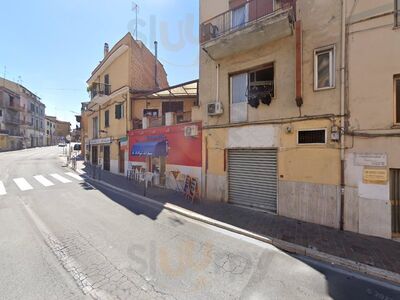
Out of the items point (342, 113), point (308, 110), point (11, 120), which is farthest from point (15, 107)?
point (342, 113)

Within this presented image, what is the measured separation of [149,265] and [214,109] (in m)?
6.76

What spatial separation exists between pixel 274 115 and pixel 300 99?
40.8 inches

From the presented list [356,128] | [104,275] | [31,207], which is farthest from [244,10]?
[31,207]

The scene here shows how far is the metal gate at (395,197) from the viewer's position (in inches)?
237

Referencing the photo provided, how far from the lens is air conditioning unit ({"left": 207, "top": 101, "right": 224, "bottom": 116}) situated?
955 cm

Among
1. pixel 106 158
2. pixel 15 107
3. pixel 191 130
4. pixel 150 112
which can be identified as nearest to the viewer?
pixel 191 130

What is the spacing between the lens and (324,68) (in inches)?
283

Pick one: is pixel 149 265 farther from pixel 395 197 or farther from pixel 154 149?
pixel 154 149

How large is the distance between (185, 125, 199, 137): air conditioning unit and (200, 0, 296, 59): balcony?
323 centimetres

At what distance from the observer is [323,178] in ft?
22.9

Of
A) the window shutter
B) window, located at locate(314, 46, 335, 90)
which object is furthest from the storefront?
window, located at locate(314, 46, 335, 90)

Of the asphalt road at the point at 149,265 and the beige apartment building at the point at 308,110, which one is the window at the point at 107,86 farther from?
the asphalt road at the point at 149,265

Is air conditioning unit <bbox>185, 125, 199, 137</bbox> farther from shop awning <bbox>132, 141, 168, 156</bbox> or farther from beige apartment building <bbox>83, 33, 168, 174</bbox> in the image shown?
beige apartment building <bbox>83, 33, 168, 174</bbox>

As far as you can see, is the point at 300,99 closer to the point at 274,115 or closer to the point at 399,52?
the point at 274,115
